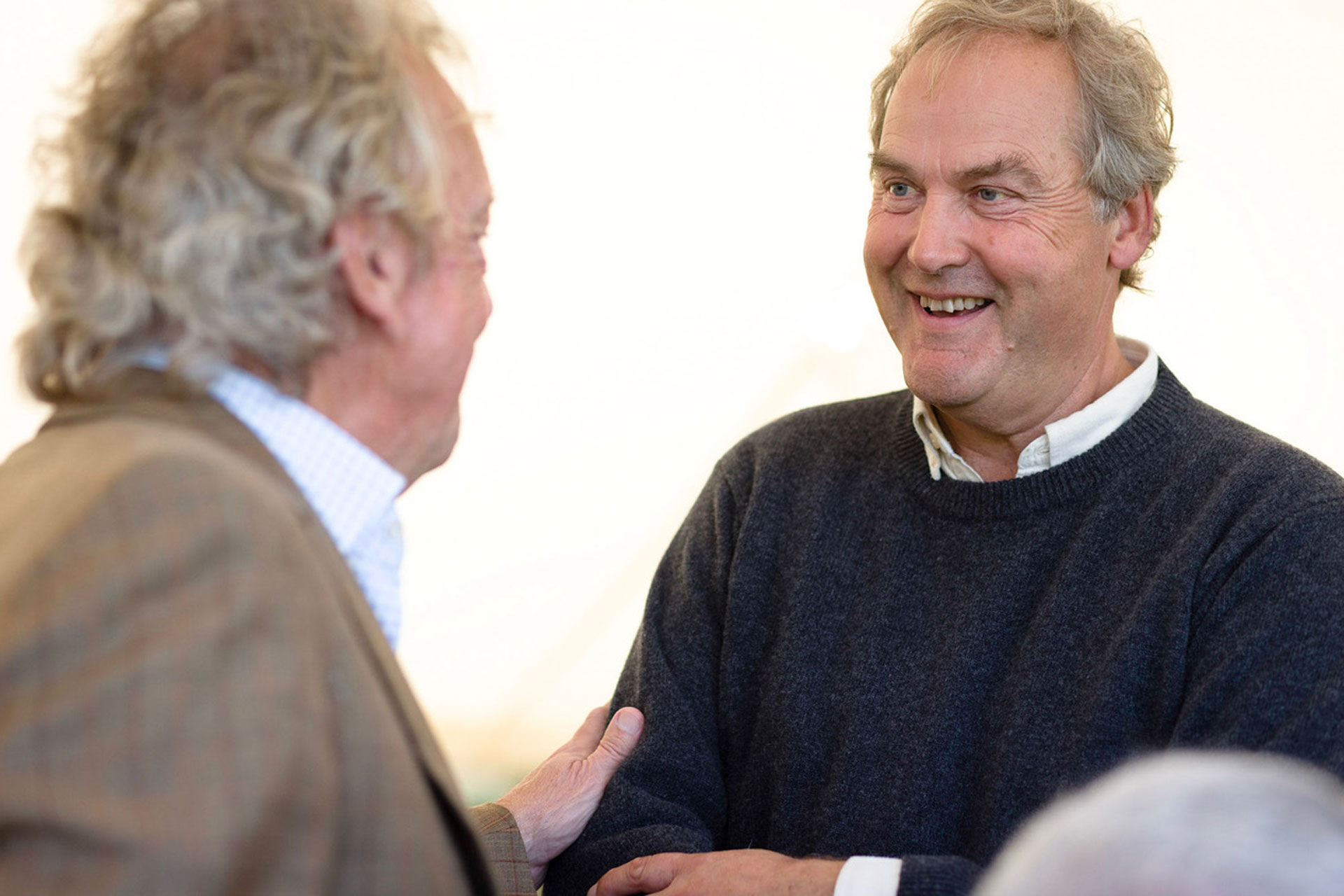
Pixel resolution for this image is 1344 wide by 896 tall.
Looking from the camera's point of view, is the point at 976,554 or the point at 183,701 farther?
the point at 976,554

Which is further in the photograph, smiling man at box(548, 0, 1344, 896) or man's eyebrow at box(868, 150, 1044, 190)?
man's eyebrow at box(868, 150, 1044, 190)

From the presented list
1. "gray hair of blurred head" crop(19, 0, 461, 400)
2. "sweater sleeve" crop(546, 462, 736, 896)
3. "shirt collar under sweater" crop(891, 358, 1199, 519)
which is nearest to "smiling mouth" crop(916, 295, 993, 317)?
"shirt collar under sweater" crop(891, 358, 1199, 519)

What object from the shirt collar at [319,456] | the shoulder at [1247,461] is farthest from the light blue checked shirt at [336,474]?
the shoulder at [1247,461]

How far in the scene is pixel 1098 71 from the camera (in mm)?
1767

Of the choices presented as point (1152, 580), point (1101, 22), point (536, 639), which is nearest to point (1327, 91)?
point (1101, 22)

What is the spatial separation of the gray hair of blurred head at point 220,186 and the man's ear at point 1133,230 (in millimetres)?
1100

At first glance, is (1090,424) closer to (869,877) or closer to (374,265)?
(869,877)

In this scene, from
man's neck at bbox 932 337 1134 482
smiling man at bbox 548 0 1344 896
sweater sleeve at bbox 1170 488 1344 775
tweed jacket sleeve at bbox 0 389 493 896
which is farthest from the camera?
man's neck at bbox 932 337 1134 482

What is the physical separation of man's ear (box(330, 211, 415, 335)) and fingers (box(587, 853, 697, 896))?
0.83 meters

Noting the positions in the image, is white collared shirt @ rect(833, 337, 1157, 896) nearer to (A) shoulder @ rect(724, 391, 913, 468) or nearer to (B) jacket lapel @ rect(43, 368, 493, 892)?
(A) shoulder @ rect(724, 391, 913, 468)

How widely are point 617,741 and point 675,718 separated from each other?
0.29ft

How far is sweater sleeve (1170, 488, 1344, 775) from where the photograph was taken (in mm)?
1383

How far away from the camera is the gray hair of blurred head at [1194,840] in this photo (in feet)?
2.17

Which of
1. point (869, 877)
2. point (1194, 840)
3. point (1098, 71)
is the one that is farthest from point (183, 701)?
point (1098, 71)
